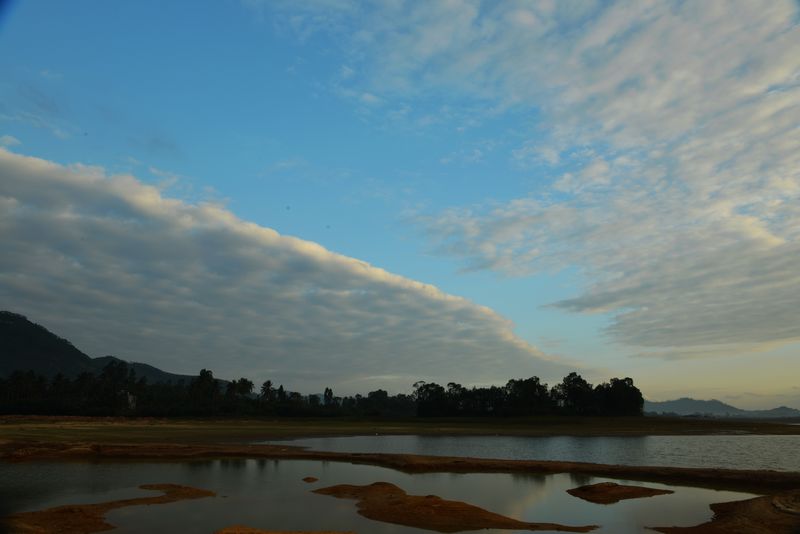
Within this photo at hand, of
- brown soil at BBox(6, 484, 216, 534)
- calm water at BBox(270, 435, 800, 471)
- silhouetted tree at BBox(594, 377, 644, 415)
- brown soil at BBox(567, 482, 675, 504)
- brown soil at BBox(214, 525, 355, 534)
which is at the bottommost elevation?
brown soil at BBox(6, 484, 216, 534)

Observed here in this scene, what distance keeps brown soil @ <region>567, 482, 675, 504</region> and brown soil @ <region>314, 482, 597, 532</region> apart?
28.5 ft

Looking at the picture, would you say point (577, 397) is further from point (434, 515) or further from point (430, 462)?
point (434, 515)

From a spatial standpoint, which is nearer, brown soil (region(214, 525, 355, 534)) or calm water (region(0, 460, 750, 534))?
brown soil (region(214, 525, 355, 534))

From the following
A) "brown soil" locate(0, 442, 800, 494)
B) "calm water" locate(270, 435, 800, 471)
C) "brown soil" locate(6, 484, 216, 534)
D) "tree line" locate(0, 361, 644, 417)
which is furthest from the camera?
"tree line" locate(0, 361, 644, 417)

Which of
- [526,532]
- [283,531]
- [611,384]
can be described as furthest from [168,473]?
[611,384]

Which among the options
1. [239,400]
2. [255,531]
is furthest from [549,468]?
[239,400]

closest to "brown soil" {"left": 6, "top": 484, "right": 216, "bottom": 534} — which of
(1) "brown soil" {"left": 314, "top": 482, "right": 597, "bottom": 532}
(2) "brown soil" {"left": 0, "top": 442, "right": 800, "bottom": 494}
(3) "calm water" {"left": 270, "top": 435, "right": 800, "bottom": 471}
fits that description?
(1) "brown soil" {"left": 314, "top": 482, "right": 597, "bottom": 532}

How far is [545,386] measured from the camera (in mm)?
199375

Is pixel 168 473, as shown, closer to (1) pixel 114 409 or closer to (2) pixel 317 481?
(2) pixel 317 481

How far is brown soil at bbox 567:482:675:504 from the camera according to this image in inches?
1459

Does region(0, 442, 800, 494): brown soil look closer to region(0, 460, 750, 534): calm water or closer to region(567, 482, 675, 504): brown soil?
region(0, 460, 750, 534): calm water

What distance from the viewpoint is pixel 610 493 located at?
126 ft

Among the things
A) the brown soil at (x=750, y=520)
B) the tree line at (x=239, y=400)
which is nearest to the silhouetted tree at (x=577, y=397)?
the tree line at (x=239, y=400)

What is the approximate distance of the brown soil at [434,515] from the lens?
28.7 metres
